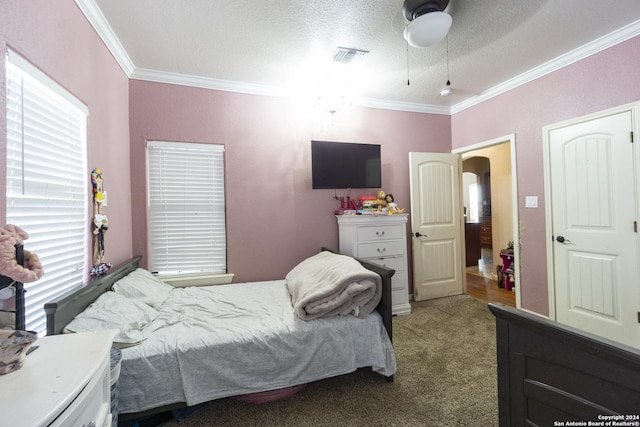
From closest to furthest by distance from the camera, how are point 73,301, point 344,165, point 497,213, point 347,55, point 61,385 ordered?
point 61,385
point 73,301
point 347,55
point 344,165
point 497,213

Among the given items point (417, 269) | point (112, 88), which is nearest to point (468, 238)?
point (417, 269)

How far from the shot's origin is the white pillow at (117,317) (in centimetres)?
142

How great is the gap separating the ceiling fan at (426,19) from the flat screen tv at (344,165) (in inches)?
55.5

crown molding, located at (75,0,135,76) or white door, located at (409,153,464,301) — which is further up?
crown molding, located at (75,0,135,76)

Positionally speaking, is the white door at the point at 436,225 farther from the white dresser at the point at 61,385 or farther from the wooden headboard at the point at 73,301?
the white dresser at the point at 61,385

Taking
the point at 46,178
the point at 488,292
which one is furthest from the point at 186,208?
the point at 488,292

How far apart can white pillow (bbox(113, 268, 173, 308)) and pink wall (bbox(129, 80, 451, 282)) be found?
1.80 ft

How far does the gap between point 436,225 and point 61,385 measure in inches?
142

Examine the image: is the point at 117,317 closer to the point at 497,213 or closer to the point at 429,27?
the point at 429,27

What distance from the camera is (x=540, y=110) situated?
2.82 meters

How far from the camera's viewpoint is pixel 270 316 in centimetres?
189

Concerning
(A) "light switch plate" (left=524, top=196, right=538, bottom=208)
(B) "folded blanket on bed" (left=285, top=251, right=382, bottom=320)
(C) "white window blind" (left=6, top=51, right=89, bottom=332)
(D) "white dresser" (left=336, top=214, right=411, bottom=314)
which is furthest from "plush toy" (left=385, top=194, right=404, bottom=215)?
(C) "white window blind" (left=6, top=51, right=89, bottom=332)

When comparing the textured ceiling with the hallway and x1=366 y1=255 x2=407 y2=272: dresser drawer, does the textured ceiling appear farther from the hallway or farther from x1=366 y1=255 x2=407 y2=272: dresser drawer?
the hallway

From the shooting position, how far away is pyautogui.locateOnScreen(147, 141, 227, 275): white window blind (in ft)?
9.07
